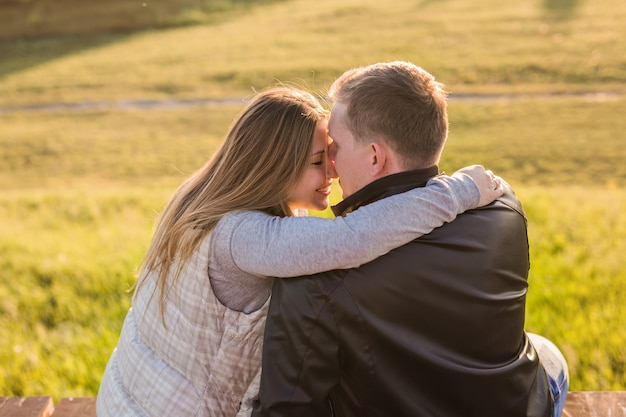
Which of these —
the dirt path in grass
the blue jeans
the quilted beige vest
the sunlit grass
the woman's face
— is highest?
the woman's face

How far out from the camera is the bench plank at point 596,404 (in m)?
3.06

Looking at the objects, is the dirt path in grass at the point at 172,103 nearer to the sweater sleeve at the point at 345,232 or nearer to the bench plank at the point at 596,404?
the bench plank at the point at 596,404

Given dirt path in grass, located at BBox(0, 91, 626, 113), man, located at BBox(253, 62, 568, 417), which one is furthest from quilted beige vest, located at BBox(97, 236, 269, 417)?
dirt path in grass, located at BBox(0, 91, 626, 113)

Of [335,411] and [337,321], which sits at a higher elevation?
[337,321]

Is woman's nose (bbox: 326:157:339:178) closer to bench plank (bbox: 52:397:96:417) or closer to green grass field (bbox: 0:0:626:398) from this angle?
green grass field (bbox: 0:0:626:398)

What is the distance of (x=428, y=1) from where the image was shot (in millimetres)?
30562

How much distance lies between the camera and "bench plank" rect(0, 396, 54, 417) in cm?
319

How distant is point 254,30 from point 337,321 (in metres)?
26.8

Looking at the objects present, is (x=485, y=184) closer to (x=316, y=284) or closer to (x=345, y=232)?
(x=345, y=232)

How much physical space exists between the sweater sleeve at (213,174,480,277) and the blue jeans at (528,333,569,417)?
87 cm

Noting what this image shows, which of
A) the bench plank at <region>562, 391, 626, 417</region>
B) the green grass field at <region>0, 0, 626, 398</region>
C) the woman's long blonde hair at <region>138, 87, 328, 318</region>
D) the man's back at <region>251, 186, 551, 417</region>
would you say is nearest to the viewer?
the man's back at <region>251, 186, 551, 417</region>

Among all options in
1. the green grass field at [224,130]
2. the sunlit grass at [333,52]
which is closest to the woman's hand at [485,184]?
the green grass field at [224,130]

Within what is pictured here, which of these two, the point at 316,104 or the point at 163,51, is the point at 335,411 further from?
the point at 163,51

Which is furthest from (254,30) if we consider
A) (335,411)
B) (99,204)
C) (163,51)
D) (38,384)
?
(335,411)
